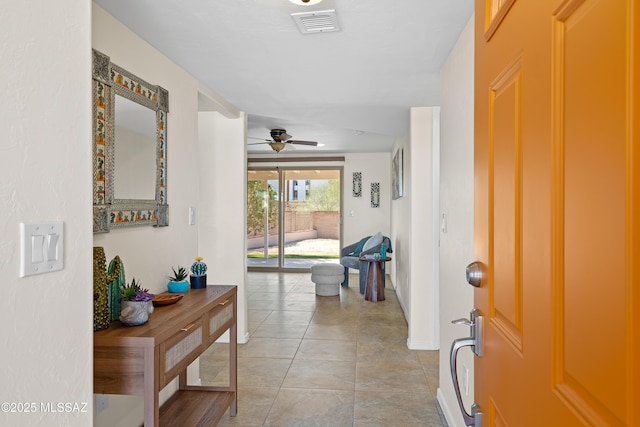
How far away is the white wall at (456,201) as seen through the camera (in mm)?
2113

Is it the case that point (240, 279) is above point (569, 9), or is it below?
below

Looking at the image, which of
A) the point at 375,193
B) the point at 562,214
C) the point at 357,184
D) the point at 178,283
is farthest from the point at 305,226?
the point at 562,214

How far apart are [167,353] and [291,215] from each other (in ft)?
22.0

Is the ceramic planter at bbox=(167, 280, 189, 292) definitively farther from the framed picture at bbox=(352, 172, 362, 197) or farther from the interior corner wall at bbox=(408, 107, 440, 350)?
the framed picture at bbox=(352, 172, 362, 197)

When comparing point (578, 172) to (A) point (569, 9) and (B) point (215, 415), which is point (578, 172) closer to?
(A) point (569, 9)

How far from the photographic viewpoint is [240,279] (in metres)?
4.09

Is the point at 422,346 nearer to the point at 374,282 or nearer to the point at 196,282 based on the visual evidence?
the point at 374,282

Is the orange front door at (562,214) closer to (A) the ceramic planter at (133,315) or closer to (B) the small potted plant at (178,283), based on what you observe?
(A) the ceramic planter at (133,315)

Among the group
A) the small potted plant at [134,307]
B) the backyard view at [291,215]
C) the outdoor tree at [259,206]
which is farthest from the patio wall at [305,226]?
the small potted plant at [134,307]

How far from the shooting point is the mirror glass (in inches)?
81.9

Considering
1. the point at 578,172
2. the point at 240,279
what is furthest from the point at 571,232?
the point at 240,279
